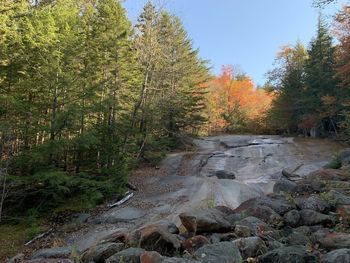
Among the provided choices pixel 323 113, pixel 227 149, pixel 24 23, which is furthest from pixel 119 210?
pixel 323 113

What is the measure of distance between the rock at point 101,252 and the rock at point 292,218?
10.6 ft

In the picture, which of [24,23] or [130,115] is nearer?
[24,23]

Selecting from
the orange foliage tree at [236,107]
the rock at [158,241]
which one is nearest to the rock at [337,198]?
the rock at [158,241]

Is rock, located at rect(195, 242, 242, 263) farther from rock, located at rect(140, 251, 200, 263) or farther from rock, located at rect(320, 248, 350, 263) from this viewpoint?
rock, located at rect(320, 248, 350, 263)

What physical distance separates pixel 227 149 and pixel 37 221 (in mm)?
15308

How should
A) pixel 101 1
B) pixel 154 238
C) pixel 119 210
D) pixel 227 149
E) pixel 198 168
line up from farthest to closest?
pixel 227 149 → pixel 198 168 → pixel 101 1 → pixel 119 210 → pixel 154 238

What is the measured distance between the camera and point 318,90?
2652 centimetres

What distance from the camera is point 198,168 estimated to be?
63.0ft

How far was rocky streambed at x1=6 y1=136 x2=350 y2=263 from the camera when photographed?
16.0ft

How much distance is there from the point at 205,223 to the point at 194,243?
0.73 meters

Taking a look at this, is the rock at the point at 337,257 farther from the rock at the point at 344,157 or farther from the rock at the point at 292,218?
the rock at the point at 344,157

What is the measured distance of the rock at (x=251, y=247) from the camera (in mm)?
4895

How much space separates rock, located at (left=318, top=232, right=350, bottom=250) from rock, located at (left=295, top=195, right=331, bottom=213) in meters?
1.91

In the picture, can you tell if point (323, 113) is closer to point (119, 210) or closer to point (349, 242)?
point (119, 210)
